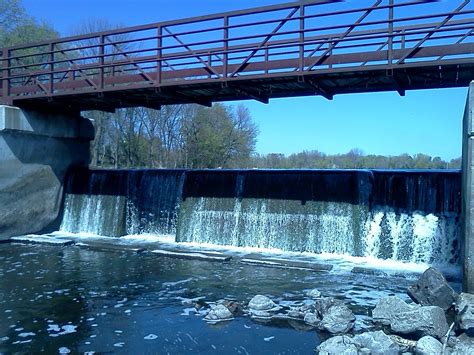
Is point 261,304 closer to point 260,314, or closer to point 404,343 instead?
point 260,314

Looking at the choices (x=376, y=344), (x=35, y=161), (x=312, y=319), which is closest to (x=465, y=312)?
(x=376, y=344)

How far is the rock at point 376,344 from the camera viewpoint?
6.77m

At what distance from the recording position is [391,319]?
810 cm

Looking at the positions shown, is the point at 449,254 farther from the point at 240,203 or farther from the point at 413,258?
the point at 240,203

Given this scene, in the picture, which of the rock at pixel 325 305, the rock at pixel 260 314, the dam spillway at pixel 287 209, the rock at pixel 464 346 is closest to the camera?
the rock at pixel 464 346

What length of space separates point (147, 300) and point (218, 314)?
192 cm

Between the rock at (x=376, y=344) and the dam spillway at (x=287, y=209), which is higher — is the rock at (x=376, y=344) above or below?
below

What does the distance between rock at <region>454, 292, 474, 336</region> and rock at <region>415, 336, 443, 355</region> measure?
0.89m

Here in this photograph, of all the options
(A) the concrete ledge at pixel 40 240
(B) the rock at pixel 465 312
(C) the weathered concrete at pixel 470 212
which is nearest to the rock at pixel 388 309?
(B) the rock at pixel 465 312

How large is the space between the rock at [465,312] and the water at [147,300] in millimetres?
1393

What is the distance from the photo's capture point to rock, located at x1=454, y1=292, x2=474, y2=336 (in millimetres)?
7602

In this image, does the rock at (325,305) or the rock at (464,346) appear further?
the rock at (325,305)

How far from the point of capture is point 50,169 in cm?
2016

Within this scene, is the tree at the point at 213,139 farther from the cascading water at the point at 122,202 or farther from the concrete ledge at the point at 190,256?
the concrete ledge at the point at 190,256
